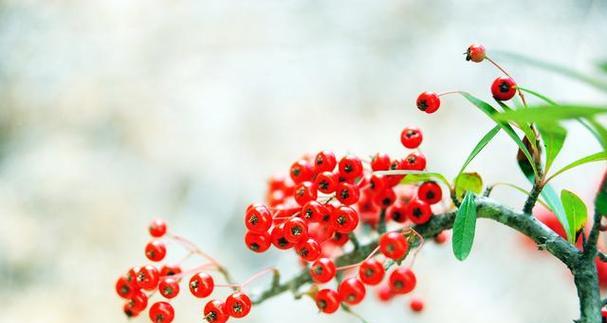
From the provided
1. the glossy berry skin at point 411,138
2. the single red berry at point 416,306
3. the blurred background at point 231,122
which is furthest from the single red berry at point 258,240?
the blurred background at point 231,122

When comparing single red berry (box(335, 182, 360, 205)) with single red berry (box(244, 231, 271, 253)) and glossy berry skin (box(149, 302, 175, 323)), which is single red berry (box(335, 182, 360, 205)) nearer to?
single red berry (box(244, 231, 271, 253))

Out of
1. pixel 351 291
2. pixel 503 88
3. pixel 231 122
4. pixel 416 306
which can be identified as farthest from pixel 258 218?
pixel 231 122

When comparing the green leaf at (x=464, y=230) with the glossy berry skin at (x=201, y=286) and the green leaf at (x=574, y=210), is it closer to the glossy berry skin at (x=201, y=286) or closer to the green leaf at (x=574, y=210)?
the green leaf at (x=574, y=210)

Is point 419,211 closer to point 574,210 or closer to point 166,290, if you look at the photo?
point 574,210

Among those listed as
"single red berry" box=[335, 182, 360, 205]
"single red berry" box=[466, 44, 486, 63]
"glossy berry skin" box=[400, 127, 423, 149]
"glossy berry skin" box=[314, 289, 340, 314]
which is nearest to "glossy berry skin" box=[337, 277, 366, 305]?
"glossy berry skin" box=[314, 289, 340, 314]

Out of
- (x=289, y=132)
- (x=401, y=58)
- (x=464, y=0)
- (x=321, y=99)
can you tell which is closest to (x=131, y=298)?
(x=289, y=132)

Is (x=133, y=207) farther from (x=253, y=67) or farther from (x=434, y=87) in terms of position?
(x=434, y=87)
